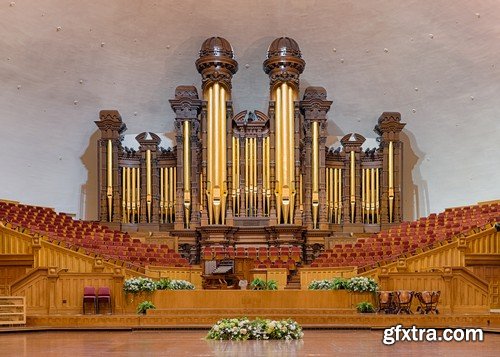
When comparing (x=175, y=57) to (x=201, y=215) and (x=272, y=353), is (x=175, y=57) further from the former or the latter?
(x=272, y=353)

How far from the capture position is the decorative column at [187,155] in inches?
605

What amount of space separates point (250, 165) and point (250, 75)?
260 cm

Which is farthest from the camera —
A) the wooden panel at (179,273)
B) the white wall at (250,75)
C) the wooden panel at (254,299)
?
the white wall at (250,75)

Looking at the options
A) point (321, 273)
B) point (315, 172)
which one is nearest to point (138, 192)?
point (315, 172)

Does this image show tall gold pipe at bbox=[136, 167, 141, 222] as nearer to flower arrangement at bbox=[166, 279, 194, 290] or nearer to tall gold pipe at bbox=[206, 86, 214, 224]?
tall gold pipe at bbox=[206, 86, 214, 224]

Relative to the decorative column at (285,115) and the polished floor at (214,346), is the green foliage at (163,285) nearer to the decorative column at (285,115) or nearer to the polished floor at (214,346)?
the polished floor at (214,346)

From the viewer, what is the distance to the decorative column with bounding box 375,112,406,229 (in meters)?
15.6

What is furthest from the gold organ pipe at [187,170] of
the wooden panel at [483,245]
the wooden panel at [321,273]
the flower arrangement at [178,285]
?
the wooden panel at [483,245]

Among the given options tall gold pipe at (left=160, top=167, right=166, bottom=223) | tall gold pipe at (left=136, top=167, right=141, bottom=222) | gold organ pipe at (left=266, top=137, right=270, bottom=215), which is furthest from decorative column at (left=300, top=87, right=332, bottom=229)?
tall gold pipe at (left=136, top=167, right=141, bottom=222)

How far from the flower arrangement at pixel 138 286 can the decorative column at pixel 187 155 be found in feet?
15.5

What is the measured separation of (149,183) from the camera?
15633 mm

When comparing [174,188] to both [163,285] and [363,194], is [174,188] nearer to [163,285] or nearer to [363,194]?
[363,194]

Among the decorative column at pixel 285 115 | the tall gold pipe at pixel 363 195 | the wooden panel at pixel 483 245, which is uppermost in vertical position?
the decorative column at pixel 285 115

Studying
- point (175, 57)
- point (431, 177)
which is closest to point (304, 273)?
point (431, 177)
